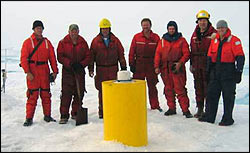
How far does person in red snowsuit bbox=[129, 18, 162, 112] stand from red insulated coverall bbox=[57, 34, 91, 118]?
112cm

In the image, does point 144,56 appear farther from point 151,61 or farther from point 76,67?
point 76,67

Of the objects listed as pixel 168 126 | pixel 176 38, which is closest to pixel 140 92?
pixel 168 126

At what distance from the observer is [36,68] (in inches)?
203

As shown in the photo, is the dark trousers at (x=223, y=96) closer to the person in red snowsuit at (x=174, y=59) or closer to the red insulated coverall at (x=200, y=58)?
the red insulated coverall at (x=200, y=58)

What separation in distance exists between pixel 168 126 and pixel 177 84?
1131 mm

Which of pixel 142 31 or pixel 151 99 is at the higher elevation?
pixel 142 31

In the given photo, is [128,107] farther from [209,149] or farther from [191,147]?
[209,149]

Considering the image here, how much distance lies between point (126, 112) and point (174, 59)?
2443mm

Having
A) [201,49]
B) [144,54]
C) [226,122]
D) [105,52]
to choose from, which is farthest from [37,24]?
[226,122]

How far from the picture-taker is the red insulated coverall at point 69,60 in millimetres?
5406

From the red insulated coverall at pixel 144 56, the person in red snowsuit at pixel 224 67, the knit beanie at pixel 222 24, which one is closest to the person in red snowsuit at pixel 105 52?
the red insulated coverall at pixel 144 56

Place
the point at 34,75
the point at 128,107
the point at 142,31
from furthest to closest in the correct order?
1. the point at 142,31
2. the point at 34,75
3. the point at 128,107

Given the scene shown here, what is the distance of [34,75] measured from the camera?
17.0ft

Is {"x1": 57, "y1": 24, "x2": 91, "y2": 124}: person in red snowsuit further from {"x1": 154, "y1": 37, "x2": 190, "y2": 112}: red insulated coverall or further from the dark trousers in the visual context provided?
the dark trousers
